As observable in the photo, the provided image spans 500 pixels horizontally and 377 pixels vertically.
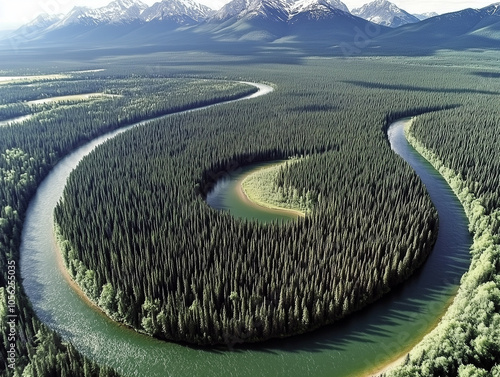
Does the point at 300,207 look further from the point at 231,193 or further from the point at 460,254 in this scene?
the point at 460,254

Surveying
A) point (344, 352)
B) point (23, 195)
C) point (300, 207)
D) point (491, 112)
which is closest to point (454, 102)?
point (491, 112)

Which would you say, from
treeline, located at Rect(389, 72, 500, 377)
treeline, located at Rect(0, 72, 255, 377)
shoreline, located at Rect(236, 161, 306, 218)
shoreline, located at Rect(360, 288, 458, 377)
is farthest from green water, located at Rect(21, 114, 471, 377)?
shoreline, located at Rect(236, 161, 306, 218)

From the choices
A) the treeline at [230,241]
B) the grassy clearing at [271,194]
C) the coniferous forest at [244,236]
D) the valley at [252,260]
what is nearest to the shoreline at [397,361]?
the valley at [252,260]

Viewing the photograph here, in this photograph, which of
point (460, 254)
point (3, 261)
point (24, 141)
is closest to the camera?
point (3, 261)

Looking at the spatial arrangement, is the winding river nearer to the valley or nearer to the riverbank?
the valley

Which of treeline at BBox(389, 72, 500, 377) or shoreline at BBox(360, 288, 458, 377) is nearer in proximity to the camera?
treeline at BBox(389, 72, 500, 377)

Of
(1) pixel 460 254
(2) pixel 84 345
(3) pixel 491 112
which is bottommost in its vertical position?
(2) pixel 84 345
